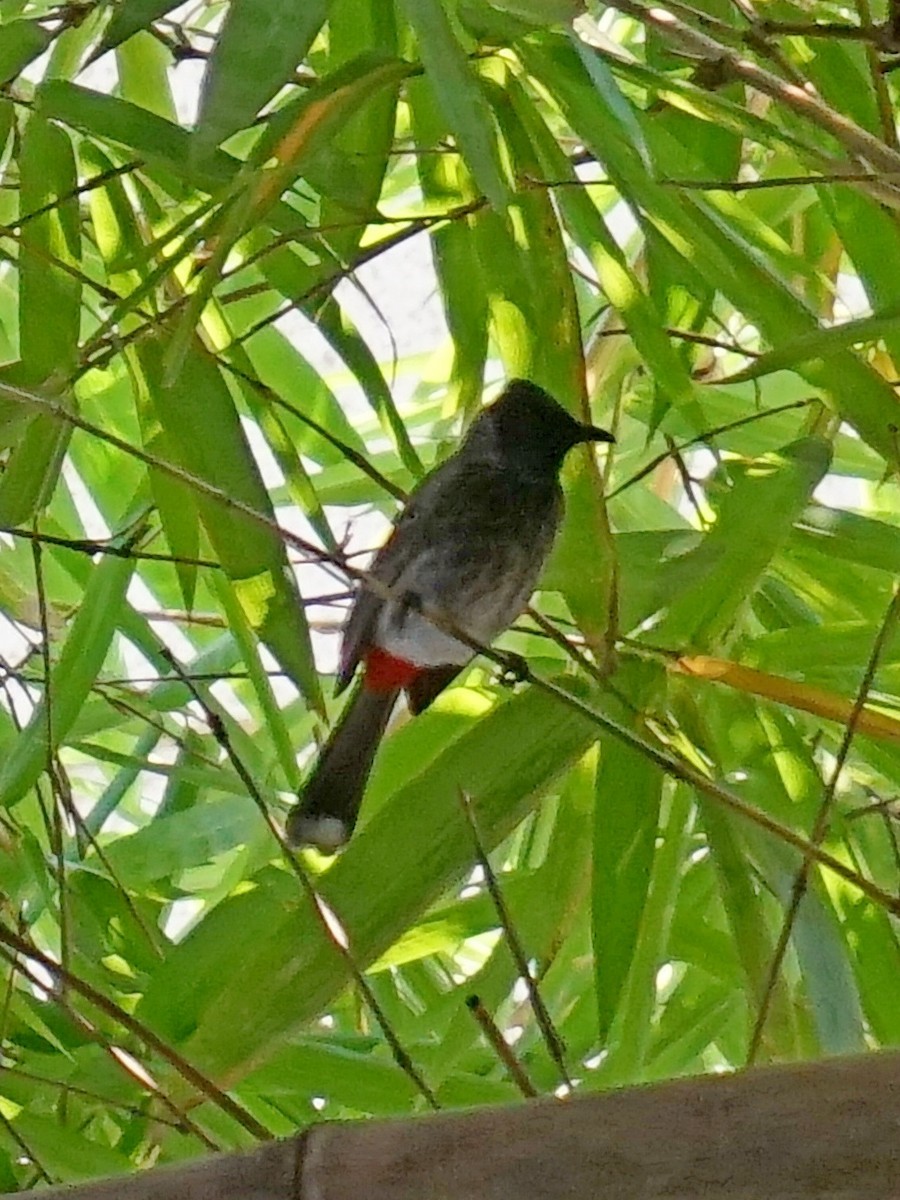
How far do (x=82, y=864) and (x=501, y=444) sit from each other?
1.75 ft

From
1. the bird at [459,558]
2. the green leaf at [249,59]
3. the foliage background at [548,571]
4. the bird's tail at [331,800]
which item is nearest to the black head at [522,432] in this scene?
the bird at [459,558]

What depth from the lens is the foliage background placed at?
2.86ft

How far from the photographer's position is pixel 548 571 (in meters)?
1.20

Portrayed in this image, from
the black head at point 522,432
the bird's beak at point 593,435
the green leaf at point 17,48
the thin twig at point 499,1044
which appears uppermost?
the green leaf at point 17,48

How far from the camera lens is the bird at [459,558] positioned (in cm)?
137

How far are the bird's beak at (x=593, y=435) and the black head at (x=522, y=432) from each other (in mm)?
74

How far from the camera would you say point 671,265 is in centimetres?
100

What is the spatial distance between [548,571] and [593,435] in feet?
0.40

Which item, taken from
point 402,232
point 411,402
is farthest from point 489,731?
point 411,402

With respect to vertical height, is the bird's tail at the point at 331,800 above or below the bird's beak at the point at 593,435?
below

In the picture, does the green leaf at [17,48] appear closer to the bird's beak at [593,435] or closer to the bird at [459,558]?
the bird's beak at [593,435]

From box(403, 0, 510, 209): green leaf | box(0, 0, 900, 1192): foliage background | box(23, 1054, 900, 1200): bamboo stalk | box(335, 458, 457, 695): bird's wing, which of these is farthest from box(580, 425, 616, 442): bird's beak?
box(23, 1054, 900, 1200): bamboo stalk

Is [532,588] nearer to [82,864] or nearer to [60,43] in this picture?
[82,864]

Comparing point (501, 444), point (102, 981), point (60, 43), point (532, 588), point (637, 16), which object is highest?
point (60, 43)
